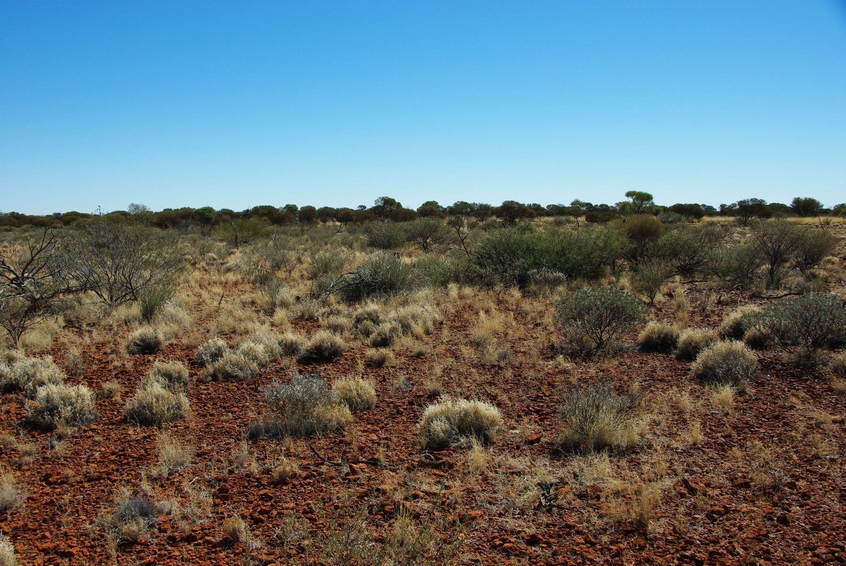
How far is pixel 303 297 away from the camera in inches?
527

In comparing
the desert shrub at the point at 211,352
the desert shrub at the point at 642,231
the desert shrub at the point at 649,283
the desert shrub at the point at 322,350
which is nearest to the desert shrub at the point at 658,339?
the desert shrub at the point at 649,283

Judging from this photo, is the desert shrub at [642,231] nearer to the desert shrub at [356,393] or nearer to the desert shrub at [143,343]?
the desert shrub at [356,393]

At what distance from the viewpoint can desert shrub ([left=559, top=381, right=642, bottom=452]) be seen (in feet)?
16.1

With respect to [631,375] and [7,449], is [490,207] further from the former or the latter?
[7,449]

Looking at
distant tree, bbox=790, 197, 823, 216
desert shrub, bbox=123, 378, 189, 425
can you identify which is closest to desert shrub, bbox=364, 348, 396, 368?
desert shrub, bbox=123, 378, 189, 425

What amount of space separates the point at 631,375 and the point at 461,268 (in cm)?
847

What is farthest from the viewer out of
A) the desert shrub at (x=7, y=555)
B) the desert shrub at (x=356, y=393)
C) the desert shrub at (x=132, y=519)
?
the desert shrub at (x=356, y=393)

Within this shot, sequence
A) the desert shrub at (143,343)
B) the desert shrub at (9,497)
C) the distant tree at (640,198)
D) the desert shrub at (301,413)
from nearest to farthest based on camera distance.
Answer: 1. the desert shrub at (9,497)
2. the desert shrub at (301,413)
3. the desert shrub at (143,343)
4. the distant tree at (640,198)

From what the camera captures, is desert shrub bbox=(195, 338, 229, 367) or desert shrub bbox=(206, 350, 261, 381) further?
desert shrub bbox=(195, 338, 229, 367)

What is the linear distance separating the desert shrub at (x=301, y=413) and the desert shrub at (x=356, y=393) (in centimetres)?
20

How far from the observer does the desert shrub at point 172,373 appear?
23.8 ft

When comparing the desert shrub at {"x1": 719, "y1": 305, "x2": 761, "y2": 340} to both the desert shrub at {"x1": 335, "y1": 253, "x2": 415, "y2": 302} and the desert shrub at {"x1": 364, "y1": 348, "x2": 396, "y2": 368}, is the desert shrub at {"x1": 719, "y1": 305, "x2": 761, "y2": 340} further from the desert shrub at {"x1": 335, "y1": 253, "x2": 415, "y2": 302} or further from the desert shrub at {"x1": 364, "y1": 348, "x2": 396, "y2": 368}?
the desert shrub at {"x1": 335, "y1": 253, "x2": 415, "y2": 302}

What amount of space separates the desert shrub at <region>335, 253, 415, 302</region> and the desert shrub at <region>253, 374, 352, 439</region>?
7250 millimetres

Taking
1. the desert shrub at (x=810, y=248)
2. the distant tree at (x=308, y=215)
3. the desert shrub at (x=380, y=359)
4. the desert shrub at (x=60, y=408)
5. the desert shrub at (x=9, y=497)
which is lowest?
the desert shrub at (x=9, y=497)
